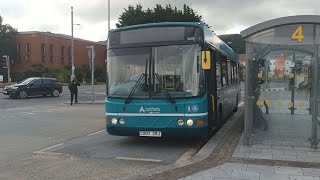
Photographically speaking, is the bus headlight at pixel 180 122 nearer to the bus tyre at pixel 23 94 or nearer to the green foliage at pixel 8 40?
the bus tyre at pixel 23 94

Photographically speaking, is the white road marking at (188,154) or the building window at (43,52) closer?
the white road marking at (188,154)

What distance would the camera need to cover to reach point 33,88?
31.6m

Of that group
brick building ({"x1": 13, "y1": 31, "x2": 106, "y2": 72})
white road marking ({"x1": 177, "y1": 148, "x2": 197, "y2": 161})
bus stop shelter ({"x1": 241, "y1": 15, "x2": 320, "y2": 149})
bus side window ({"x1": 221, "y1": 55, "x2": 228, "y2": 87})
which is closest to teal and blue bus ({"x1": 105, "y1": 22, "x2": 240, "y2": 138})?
white road marking ({"x1": 177, "y1": 148, "x2": 197, "y2": 161})

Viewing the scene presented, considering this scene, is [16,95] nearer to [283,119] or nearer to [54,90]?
[54,90]

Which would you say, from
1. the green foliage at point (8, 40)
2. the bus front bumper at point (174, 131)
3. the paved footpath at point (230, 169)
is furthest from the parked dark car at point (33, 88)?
the green foliage at point (8, 40)

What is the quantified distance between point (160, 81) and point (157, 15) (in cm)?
3711

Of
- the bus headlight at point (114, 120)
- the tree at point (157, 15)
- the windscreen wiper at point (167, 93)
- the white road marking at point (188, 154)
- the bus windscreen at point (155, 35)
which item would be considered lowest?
the white road marking at point (188, 154)

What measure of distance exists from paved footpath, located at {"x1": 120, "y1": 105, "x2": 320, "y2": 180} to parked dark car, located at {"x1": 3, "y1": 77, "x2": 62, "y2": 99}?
25.7m

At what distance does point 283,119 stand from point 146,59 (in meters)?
3.43

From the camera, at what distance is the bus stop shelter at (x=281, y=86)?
8305mm

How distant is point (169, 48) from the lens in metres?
8.88

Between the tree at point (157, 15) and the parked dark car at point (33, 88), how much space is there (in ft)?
49.2

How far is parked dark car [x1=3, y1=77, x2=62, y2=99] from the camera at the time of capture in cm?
3056

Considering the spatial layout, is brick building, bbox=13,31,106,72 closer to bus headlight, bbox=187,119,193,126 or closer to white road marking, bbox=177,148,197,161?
white road marking, bbox=177,148,197,161
